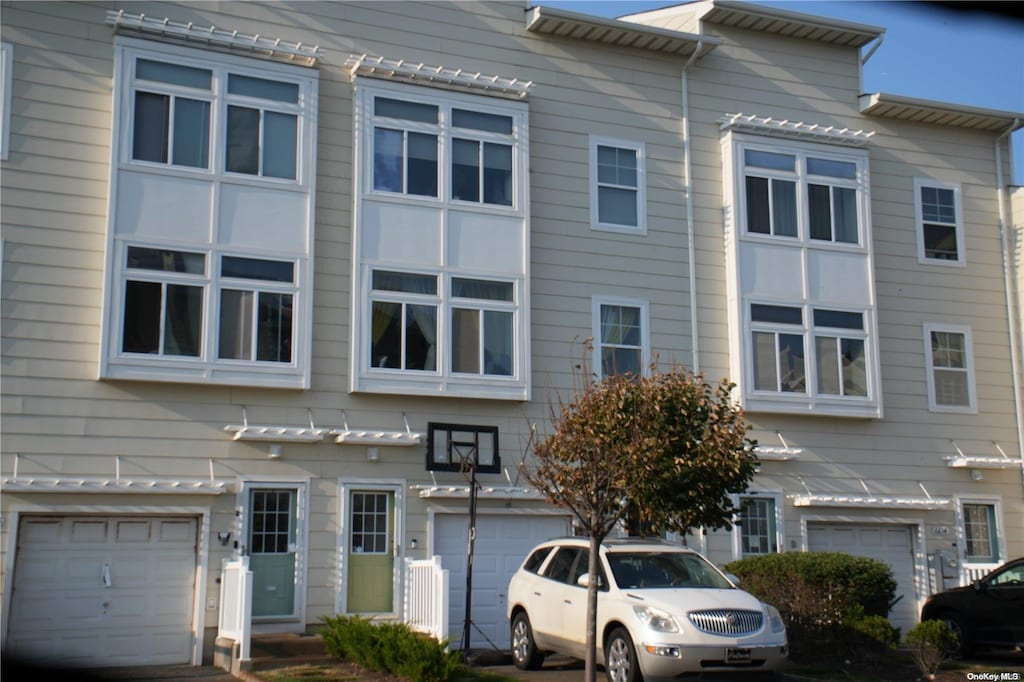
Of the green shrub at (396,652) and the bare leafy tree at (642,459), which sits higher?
the bare leafy tree at (642,459)

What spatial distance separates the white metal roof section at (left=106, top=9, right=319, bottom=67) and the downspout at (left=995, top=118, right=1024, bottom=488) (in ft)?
48.1

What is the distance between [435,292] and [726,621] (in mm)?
8320

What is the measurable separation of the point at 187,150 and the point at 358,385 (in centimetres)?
455

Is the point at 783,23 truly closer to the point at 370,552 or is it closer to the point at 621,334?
the point at 621,334

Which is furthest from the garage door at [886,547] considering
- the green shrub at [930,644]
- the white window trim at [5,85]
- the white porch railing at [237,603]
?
the white window trim at [5,85]

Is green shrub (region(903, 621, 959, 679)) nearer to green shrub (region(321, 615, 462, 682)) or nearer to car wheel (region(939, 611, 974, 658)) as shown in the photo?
car wheel (region(939, 611, 974, 658))

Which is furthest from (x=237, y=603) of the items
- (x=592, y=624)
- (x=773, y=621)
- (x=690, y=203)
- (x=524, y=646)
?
(x=690, y=203)

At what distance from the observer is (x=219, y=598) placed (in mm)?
15867

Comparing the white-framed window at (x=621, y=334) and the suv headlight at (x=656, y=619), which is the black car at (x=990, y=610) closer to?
the white-framed window at (x=621, y=334)

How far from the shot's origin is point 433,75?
60.3ft

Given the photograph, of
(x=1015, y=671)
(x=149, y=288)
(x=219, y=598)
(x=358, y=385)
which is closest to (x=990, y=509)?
(x=1015, y=671)

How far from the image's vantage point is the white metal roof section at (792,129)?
20.5m

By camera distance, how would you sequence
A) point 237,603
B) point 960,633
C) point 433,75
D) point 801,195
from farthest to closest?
point 801,195 < point 433,75 < point 960,633 < point 237,603

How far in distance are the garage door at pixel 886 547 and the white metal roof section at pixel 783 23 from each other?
952 cm
